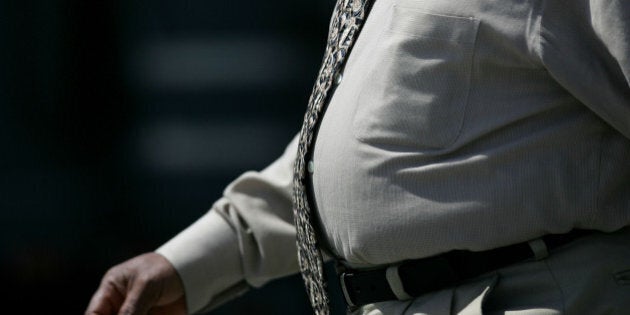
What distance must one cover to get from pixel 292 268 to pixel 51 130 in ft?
9.16

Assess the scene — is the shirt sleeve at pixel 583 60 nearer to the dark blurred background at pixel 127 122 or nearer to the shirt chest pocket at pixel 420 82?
the shirt chest pocket at pixel 420 82

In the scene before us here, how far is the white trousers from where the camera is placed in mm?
1625

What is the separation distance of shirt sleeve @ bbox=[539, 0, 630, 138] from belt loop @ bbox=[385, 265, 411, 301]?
1.38ft

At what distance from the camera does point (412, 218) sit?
1663 mm

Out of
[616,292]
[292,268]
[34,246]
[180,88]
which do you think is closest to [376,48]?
[616,292]

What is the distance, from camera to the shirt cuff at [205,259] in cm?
232

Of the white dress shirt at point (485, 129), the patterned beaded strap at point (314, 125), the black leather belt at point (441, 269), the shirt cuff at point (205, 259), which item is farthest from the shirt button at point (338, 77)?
the shirt cuff at point (205, 259)

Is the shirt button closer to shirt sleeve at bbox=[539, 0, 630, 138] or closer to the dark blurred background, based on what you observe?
shirt sleeve at bbox=[539, 0, 630, 138]

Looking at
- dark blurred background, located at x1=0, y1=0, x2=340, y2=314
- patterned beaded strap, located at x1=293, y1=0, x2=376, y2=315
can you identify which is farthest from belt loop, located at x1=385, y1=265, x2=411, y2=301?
dark blurred background, located at x1=0, y1=0, x2=340, y2=314

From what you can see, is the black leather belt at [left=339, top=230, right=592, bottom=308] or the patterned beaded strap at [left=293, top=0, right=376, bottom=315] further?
the patterned beaded strap at [left=293, top=0, right=376, bottom=315]

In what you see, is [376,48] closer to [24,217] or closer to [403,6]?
[403,6]

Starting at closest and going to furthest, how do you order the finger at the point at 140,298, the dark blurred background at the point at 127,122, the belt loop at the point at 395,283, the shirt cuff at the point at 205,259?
the belt loop at the point at 395,283 < the finger at the point at 140,298 < the shirt cuff at the point at 205,259 < the dark blurred background at the point at 127,122

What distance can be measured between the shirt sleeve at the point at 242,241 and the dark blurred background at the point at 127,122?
239cm

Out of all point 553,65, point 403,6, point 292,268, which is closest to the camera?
point 553,65
